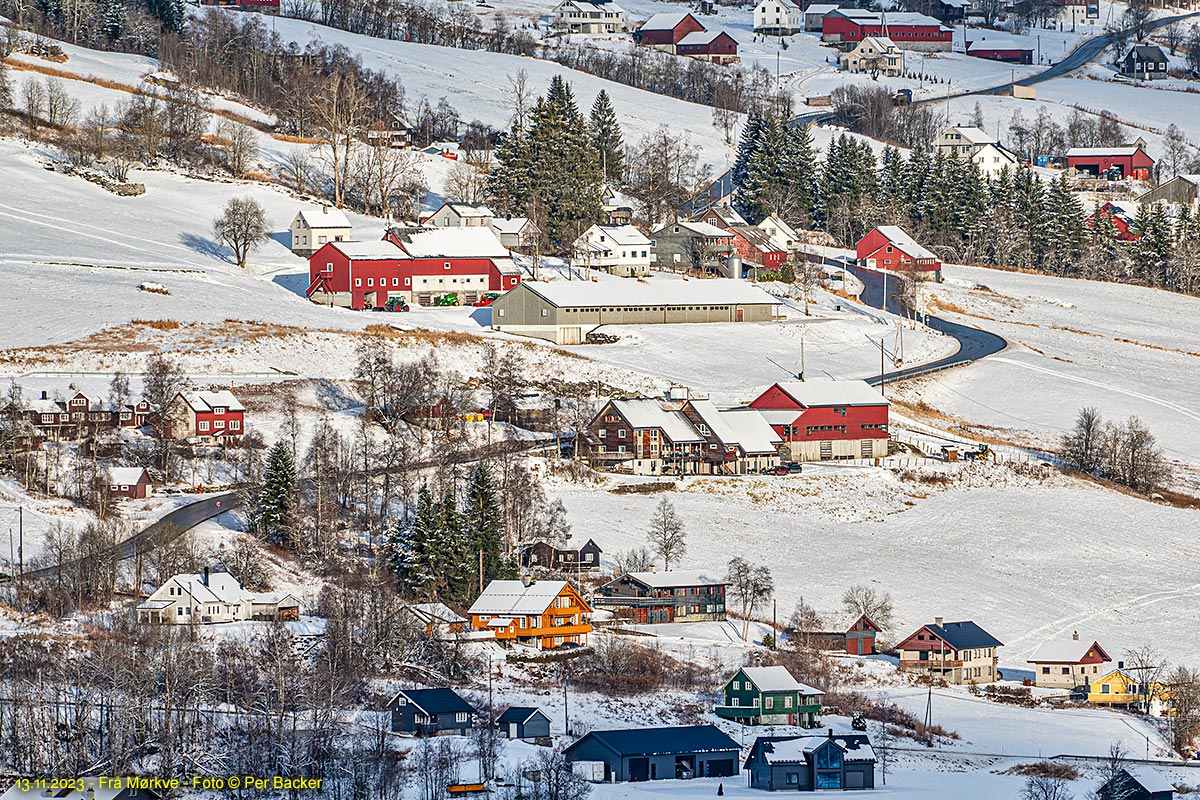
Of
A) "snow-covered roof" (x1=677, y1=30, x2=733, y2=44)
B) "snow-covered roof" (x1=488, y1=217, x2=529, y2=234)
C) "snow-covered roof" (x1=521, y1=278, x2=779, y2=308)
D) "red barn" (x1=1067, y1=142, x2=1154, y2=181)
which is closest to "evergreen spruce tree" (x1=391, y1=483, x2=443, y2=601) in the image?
"snow-covered roof" (x1=521, y1=278, x2=779, y2=308)

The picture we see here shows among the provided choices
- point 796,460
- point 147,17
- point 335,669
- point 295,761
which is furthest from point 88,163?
point 295,761

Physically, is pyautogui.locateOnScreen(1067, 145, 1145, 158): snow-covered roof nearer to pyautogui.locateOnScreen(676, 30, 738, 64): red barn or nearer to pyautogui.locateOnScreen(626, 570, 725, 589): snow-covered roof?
pyautogui.locateOnScreen(676, 30, 738, 64): red barn

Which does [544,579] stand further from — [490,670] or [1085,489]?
[1085,489]

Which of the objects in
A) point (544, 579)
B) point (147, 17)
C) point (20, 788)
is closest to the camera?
point (20, 788)

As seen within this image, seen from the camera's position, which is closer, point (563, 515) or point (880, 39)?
point (563, 515)

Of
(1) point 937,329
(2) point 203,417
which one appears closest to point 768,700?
(2) point 203,417

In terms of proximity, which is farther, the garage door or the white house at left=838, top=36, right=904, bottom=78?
the white house at left=838, top=36, right=904, bottom=78

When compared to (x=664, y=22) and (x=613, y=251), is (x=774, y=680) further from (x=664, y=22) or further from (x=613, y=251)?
(x=664, y=22)
